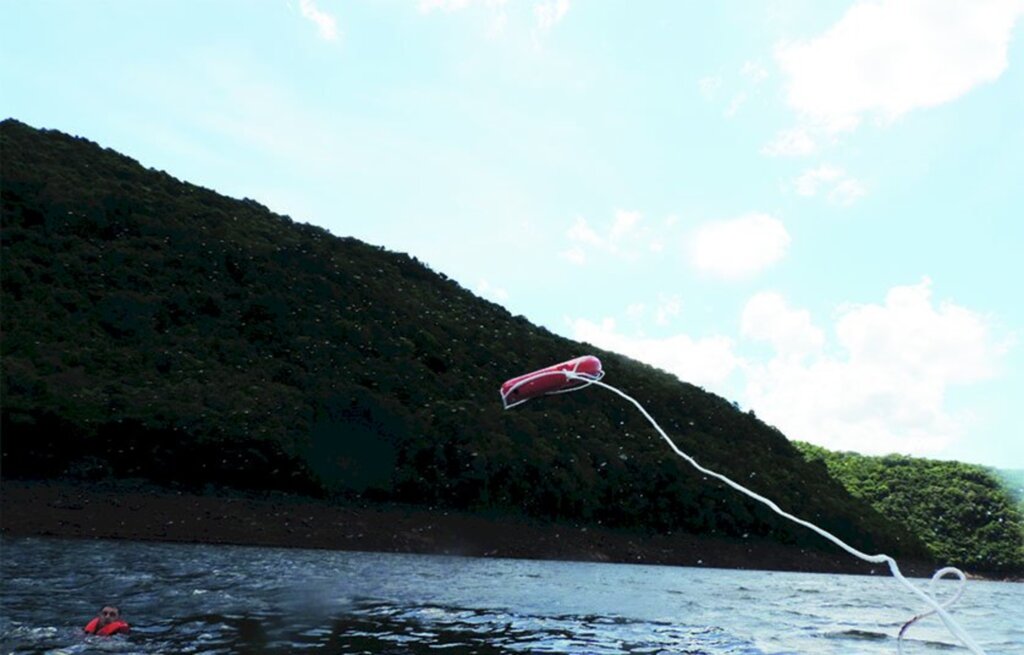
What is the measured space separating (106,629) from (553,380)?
10629 mm

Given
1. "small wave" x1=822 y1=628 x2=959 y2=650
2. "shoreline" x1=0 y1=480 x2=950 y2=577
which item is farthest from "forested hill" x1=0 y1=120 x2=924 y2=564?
"small wave" x1=822 y1=628 x2=959 y2=650

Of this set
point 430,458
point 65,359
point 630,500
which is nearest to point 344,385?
point 430,458

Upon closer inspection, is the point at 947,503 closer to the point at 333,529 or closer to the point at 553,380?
the point at 333,529

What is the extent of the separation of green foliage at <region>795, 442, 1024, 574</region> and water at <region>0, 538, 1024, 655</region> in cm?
6403

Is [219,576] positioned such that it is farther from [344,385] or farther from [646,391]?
[646,391]


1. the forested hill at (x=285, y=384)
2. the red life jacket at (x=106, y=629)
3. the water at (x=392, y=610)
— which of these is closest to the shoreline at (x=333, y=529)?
the forested hill at (x=285, y=384)

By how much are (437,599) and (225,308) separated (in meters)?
43.3

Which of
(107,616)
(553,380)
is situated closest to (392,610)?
(107,616)

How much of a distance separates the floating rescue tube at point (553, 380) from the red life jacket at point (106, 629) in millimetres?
9861

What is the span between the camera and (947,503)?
105688mm

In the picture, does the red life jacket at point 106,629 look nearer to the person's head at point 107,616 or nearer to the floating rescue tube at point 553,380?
the person's head at point 107,616

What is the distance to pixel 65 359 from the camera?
2009 inches

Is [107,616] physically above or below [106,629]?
above

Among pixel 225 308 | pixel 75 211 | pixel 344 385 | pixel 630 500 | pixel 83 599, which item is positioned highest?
pixel 75 211
